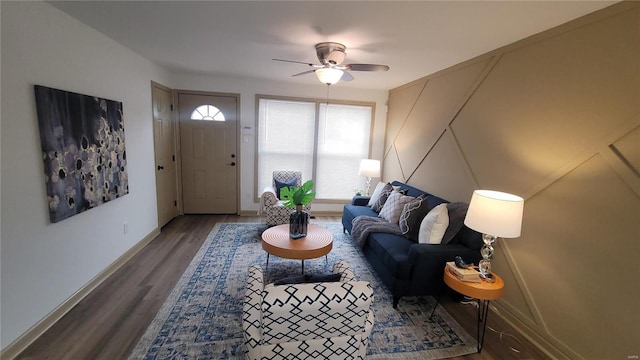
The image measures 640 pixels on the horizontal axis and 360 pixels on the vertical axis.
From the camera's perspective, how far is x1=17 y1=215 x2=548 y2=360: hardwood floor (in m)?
1.90

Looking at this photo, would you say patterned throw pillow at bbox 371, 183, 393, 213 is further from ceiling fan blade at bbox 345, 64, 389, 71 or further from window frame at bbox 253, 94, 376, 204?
ceiling fan blade at bbox 345, 64, 389, 71

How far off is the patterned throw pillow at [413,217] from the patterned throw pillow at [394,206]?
0.27 m

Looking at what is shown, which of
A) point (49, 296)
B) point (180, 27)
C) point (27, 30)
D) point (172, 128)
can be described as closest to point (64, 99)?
point (27, 30)

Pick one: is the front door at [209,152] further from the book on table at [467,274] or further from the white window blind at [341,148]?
the book on table at [467,274]

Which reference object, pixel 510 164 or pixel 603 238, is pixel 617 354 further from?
pixel 510 164

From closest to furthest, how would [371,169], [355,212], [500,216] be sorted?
[500,216], [355,212], [371,169]

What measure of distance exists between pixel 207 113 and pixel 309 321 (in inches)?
168

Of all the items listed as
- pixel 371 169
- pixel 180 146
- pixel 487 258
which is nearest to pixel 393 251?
pixel 487 258

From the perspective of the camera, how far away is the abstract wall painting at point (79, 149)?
2014 mm

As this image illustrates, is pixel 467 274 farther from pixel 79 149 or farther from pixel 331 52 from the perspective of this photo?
pixel 79 149

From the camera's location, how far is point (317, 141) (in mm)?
5051

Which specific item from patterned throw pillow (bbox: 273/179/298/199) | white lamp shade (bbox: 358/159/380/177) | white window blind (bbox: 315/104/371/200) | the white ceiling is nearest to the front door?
patterned throw pillow (bbox: 273/179/298/199)

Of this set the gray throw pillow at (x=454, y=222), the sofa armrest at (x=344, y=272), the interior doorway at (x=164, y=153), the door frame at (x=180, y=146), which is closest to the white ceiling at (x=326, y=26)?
the interior doorway at (x=164, y=153)

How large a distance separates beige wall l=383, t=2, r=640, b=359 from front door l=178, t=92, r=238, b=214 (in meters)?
3.74
